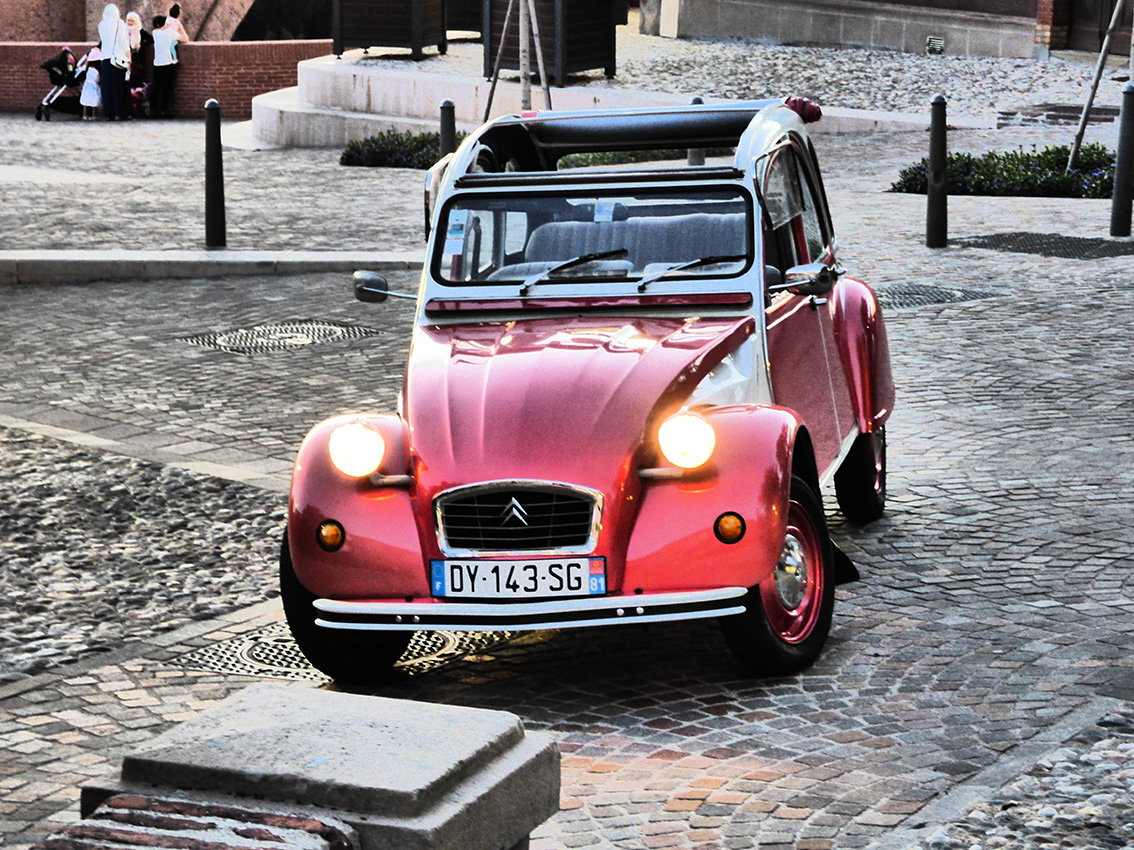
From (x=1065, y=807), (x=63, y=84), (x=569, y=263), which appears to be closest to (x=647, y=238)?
(x=569, y=263)

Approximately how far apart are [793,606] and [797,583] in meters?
0.08

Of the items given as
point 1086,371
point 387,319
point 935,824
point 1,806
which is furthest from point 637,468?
point 387,319

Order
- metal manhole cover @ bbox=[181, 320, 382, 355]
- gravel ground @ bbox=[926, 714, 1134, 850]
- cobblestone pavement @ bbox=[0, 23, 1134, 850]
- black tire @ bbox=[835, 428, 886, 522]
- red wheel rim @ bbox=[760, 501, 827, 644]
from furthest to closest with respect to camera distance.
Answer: metal manhole cover @ bbox=[181, 320, 382, 355], black tire @ bbox=[835, 428, 886, 522], red wheel rim @ bbox=[760, 501, 827, 644], cobblestone pavement @ bbox=[0, 23, 1134, 850], gravel ground @ bbox=[926, 714, 1134, 850]

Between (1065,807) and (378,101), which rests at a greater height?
(378,101)

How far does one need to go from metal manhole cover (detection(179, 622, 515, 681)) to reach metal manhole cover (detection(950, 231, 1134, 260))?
8.80 meters

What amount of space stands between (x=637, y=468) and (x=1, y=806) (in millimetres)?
2059

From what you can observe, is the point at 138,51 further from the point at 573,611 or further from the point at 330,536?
Result: the point at 573,611

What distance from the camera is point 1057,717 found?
5.32 meters

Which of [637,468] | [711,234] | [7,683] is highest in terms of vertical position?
[711,234]

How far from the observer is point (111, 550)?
7.47m

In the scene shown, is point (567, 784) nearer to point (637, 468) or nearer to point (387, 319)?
point (637, 468)

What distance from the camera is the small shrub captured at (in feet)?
70.6

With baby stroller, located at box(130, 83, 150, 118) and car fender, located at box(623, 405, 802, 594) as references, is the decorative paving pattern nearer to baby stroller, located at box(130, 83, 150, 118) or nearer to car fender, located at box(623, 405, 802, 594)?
baby stroller, located at box(130, 83, 150, 118)

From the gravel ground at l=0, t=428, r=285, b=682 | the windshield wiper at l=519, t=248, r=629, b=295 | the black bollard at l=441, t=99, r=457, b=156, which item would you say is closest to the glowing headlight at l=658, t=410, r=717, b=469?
the windshield wiper at l=519, t=248, r=629, b=295
